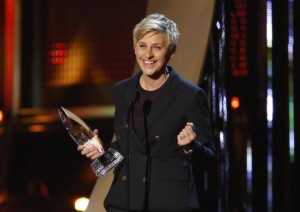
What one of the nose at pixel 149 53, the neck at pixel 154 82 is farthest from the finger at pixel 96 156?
the nose at pixel 149 53

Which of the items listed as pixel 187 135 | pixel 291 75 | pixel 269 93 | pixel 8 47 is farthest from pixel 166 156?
pixel 8 47

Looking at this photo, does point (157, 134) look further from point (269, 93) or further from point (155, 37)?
point (269, 93)

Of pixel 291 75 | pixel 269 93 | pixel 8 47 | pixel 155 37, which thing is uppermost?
pixel 8 47

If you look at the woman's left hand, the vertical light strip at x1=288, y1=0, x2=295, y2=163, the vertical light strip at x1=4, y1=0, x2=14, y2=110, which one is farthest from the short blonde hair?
the vertical light strip at x1=4, y1=0, x2=14, y2=110

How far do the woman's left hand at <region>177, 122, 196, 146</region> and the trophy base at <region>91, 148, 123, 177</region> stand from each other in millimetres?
→ 329

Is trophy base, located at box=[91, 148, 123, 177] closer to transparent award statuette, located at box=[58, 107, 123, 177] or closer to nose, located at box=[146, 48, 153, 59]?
transparent award statuette, located at box=[58, 107, 123, 177]

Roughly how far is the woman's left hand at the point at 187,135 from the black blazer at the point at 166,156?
0.15 metres

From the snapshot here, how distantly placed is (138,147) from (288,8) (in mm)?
1779

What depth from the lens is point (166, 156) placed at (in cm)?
264

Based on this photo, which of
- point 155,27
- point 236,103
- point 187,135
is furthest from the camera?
point 236,103

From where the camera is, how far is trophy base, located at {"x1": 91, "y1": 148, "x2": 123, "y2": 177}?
2693 mm

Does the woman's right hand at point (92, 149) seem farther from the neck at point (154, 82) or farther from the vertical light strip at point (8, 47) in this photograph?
the vertical light strip at point (8, 47)

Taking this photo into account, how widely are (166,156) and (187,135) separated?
0.70 feet

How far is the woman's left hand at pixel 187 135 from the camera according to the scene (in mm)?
2453
